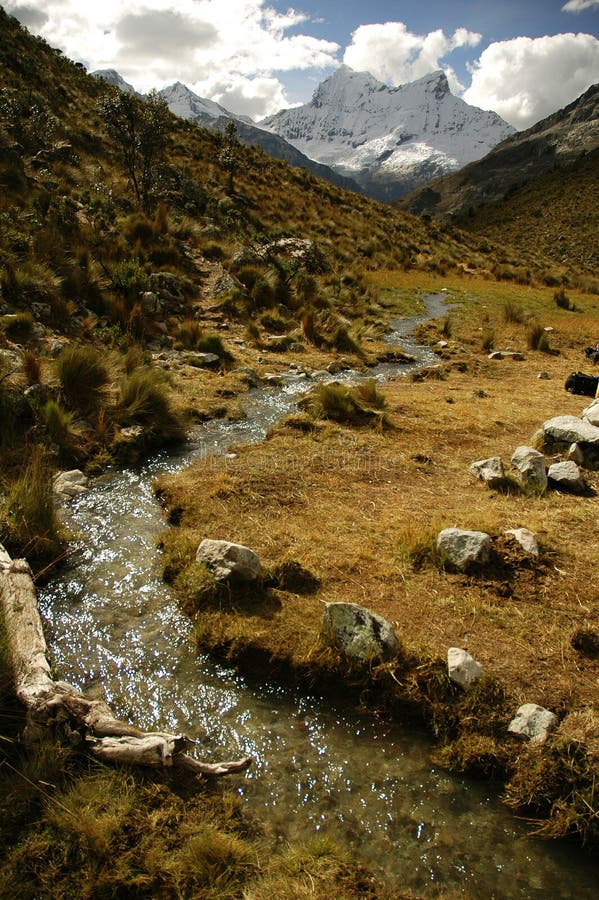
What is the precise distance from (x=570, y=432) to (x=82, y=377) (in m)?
6.68

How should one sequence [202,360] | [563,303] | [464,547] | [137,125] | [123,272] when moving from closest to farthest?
[464,547]
[202,360]
[123,272]
[137,125]
[563,303]

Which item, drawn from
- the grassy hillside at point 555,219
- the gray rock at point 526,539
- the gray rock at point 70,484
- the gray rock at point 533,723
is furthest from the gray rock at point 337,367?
the grassy hillside at point 555,219

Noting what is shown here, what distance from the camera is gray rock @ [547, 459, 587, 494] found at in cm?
548

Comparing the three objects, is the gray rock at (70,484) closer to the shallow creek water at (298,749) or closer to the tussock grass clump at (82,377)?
the shallow creek water at (298,749)

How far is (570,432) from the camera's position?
6250 mm

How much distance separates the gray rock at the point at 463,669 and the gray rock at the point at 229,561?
65.4 inches

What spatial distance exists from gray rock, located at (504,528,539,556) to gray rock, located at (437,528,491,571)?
12.3 inches

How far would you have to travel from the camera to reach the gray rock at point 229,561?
13.1 feet

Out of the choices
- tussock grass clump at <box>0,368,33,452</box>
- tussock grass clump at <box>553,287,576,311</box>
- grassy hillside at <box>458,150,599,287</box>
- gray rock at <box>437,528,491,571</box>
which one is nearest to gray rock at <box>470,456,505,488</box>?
gray rock at <box>437,528,491,571</box>

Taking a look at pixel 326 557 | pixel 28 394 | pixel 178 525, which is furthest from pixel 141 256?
pixel 326 557

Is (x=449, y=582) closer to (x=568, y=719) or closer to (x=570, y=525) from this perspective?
(x=568, y=719)

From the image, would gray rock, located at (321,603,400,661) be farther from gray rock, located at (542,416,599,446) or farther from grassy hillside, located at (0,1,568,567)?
gray rock, located at (542,416,599,446)

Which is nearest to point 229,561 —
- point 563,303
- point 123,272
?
point 123,272

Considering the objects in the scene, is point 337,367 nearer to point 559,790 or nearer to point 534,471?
point 534,471
